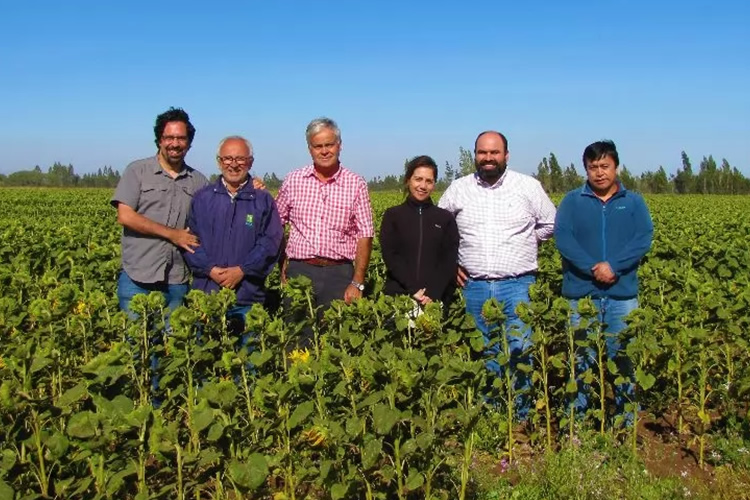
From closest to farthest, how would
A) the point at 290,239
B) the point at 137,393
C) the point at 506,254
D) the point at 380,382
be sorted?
the point at 380,382 → the point at 137,393 → the point at 506,254 → the point at 290,239

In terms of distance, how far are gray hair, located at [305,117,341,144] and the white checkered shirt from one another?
39.6 inches

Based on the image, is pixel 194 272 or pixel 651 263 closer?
pixel 194 272

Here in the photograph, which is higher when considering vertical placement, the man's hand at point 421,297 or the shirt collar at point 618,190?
the shirt collar at point 618,190

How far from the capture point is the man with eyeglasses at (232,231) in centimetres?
473

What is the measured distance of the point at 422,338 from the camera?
4293mm

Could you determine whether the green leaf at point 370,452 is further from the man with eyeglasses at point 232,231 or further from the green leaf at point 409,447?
the man with eyeglasses at point 232,231

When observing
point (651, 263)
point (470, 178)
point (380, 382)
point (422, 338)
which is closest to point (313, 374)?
point (380, 382)

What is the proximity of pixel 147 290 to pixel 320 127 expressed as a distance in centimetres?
168

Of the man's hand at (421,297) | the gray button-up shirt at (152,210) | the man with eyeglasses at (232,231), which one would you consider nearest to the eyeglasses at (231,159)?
the man with eyeglasses at (232,231)

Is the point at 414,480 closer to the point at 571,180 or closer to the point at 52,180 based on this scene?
Result: the point at 571,180

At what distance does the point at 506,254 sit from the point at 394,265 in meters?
0.80

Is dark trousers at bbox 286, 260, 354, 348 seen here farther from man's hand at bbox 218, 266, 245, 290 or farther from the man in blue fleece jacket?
the man in blue fleece jacket

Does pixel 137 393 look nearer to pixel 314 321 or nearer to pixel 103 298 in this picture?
pixel 103 298

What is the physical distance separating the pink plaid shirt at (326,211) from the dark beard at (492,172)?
0.85 metres
